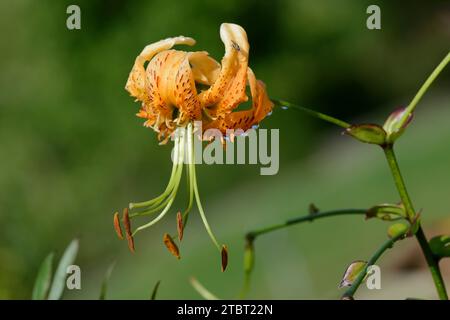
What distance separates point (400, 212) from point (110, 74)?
477 cm

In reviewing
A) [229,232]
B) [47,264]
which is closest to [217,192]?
[229,232]

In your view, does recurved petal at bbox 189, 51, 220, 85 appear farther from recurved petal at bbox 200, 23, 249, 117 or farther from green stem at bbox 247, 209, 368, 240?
green stem at bbox 247, 209, 368, 240

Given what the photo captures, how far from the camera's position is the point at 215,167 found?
563cm

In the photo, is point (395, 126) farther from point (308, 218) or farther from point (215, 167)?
point (215, 167)

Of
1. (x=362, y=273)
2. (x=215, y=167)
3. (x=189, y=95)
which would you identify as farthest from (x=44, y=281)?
(x=215, y=167)

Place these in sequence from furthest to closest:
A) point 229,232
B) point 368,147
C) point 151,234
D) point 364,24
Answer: point 364,24, point 368,147, point 151,234, point 229,232

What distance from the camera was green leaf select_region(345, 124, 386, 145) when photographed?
968 millimetres

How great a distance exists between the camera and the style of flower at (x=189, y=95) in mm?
1001

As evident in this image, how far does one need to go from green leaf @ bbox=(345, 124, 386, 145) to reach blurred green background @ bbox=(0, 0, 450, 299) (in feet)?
7.94

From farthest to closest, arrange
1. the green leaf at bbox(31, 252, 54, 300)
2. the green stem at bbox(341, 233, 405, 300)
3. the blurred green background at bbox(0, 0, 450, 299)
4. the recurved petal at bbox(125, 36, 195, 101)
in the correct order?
the blurred green background at bbox(0, 0, 450, 299) < the green leaf at bbox(31, 252, 54, 300) < the recurved petal at bbox(125, 36, 195, 101) < the green stem at bbox(341, 233, 405, 300)

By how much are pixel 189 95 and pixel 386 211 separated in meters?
0.25

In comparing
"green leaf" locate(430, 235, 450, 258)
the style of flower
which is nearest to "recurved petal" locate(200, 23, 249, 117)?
the style of flower
